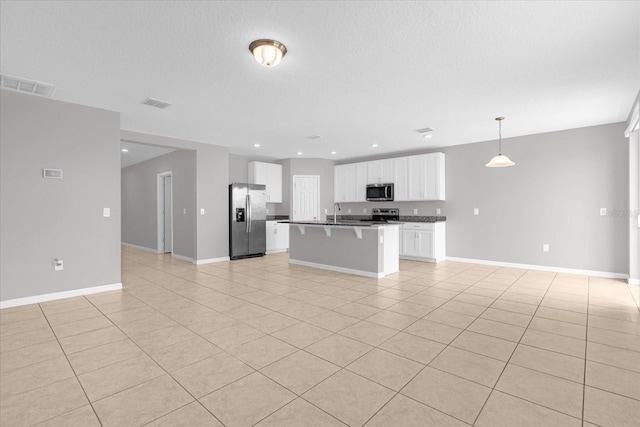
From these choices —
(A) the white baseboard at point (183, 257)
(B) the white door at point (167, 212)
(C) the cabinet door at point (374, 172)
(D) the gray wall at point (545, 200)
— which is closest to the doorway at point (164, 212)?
(B) the white door at point (167, 212)

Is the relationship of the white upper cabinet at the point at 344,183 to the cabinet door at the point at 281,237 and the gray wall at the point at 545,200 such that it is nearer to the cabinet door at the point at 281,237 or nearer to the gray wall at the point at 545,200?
the cabinet door at the point at 281,237

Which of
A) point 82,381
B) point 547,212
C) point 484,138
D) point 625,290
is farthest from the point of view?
point 484,138

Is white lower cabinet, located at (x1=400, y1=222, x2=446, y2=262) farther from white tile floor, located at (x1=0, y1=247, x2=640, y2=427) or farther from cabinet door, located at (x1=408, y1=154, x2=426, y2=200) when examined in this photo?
white tile floor, located at (x1=0, y1=247, x2=640, y2=427)

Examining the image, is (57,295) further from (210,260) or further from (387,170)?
(387,170)

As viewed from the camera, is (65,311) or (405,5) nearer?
(405,5)

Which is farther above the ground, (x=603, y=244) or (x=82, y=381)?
(x=603, y=244)

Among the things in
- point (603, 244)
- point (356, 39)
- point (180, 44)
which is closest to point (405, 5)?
point (356, 39)

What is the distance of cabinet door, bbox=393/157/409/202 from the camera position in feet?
24.3

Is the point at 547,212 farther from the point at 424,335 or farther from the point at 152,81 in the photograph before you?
the point at 152,81

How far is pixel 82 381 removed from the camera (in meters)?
2.12

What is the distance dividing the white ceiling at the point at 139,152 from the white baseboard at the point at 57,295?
327cm

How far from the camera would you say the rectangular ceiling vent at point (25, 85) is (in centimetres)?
337

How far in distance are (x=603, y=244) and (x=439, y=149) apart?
3462 millimetres

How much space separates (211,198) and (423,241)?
15.8ft
